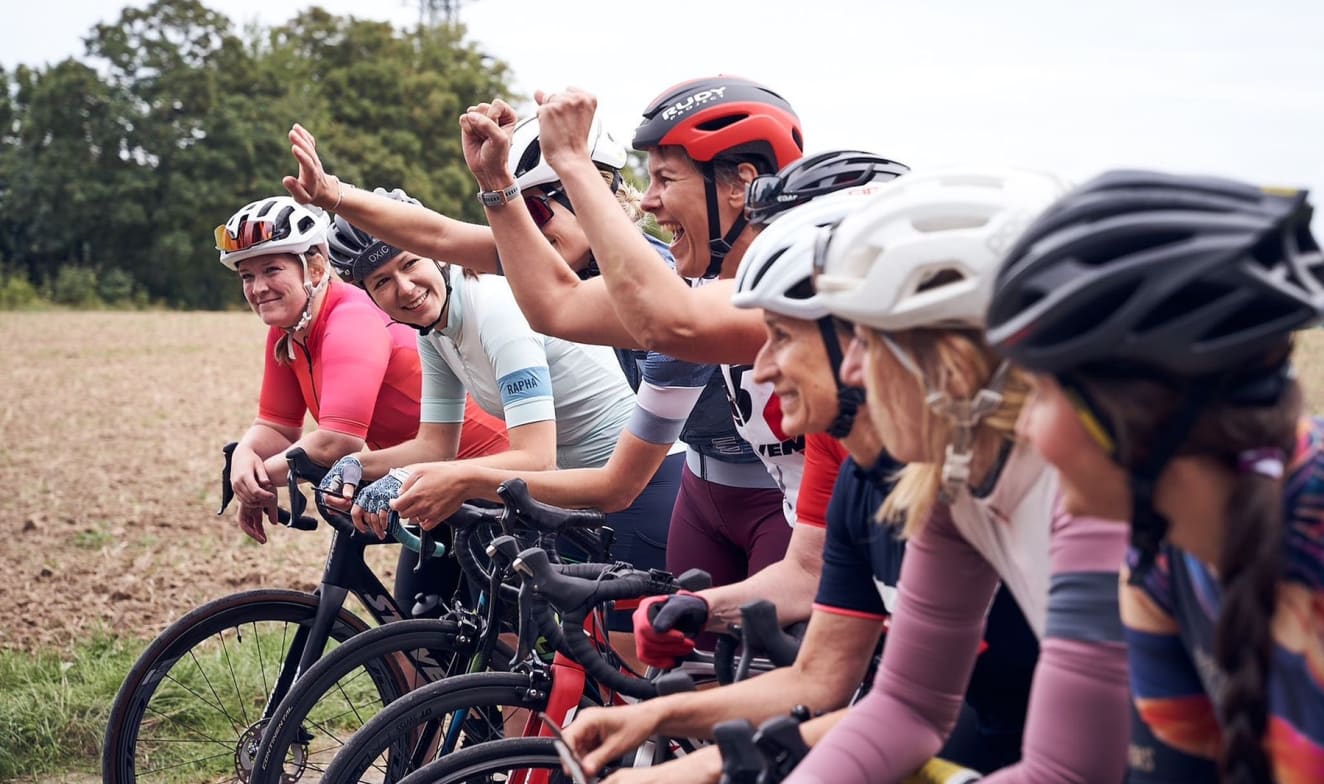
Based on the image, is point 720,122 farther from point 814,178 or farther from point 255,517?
point 255,517

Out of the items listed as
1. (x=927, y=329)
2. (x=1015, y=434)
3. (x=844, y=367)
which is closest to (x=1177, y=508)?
(x=1015, y=434)

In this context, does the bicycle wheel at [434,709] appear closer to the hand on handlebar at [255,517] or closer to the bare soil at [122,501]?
the hand on handlebar at [255,517]

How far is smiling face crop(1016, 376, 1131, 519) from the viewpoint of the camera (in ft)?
5.44

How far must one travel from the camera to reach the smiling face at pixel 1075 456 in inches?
65.2

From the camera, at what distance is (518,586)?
155 inches

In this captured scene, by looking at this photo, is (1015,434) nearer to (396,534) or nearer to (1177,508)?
(1177,508)

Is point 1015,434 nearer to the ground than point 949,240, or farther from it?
nearer to the ground

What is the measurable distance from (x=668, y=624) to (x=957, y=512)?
36.1 inches

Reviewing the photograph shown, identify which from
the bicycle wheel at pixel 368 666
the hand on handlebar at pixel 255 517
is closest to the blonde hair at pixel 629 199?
the bicycle wheel at pixel 368 666

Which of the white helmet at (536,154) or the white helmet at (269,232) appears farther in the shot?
the white helmet at (269,232)

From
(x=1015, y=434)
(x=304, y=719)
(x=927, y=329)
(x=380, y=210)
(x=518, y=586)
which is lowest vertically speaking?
(x=304, y=719)

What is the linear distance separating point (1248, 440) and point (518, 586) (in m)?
2.69

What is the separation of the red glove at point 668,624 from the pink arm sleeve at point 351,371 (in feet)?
7.40

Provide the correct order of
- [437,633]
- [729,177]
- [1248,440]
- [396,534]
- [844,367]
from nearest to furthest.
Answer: [1248,440] < [844,367] < [729,177] < [437,633] < [396,534]
